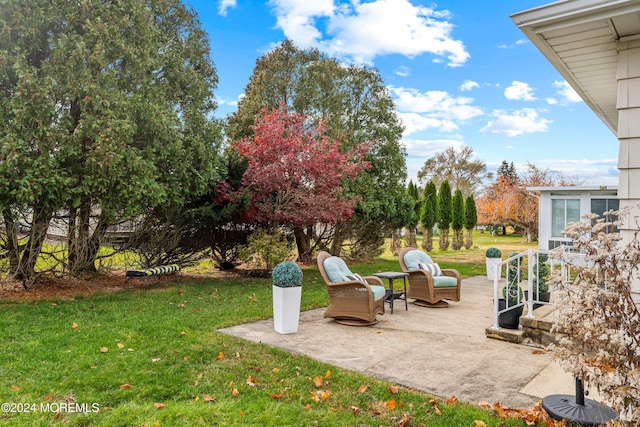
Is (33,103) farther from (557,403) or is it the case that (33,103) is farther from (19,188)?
(557,403)

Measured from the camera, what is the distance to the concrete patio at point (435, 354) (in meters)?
3.65

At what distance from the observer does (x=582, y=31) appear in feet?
10.1

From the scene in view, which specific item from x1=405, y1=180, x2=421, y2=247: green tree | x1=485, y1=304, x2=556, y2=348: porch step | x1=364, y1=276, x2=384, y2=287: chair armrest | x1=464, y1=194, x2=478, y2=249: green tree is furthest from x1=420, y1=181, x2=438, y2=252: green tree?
x1=485, y1=304, x2=556, y2=348: porch step

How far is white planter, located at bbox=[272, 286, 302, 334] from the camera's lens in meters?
5.29

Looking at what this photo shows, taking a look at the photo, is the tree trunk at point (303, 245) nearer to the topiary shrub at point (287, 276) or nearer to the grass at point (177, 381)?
the grass at point (177, 381)

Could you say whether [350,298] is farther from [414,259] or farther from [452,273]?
[452,273]

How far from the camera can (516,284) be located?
5.72m

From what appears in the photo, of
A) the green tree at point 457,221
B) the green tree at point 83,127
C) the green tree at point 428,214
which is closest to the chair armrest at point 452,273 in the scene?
the green tree at point 83,127

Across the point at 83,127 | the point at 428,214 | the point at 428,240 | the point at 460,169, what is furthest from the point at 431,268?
the point at 460,169

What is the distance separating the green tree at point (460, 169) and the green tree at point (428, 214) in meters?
11.7

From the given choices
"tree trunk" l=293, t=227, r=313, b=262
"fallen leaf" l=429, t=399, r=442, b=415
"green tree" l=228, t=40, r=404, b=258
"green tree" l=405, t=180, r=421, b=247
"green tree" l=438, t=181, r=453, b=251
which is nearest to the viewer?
"fallen leaf" l=429, t=399, r=442, b=415

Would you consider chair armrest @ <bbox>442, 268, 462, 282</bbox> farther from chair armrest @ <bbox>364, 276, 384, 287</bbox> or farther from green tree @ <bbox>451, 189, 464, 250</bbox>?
green tree @ <bbox>451, 189, 464, 250</bbox>

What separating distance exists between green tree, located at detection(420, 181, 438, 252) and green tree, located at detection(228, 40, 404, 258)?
7.05 metres

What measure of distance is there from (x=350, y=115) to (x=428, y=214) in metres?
9.51
